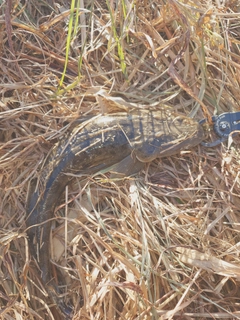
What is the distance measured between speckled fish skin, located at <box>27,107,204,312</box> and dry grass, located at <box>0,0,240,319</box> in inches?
3.8

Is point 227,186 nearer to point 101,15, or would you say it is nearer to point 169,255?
point 169,255

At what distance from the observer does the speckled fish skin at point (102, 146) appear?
2.99m

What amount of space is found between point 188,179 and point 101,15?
149cm

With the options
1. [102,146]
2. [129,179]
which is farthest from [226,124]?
[102,146]

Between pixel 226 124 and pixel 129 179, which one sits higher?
pixel 226 124

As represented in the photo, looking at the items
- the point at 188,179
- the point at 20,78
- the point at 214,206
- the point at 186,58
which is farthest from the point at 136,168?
the point at 20,78

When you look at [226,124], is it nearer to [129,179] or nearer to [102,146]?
[129,179]

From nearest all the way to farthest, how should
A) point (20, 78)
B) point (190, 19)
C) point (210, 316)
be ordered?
point (210, 316) → point (190, 19) → point (20, 78)

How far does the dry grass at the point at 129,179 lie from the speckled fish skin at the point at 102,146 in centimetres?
10

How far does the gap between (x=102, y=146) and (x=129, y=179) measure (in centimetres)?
32

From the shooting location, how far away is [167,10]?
308cm

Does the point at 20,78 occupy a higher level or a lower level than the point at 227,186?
higher

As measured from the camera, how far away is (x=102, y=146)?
3020 millimetres

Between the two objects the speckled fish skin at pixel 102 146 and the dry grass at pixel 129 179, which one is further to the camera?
the speckled fish skin at pixel 102 146
